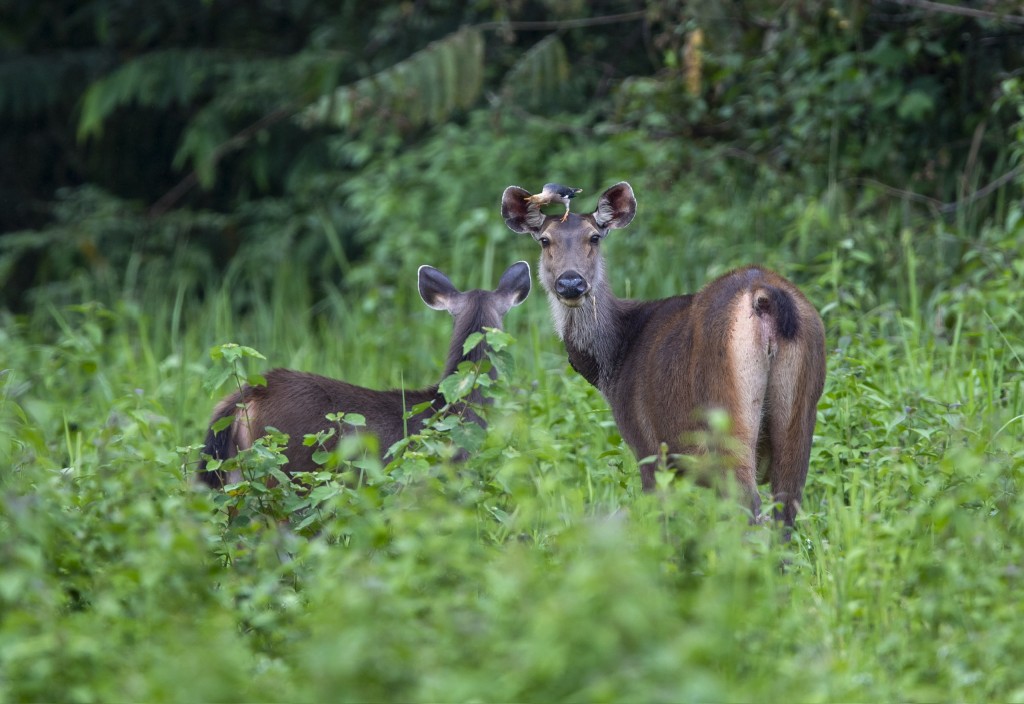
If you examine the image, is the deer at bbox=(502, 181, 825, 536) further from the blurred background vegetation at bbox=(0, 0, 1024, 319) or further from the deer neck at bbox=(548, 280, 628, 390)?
the blurred background vegetation at bbox=(0, 0, 1024, 319)

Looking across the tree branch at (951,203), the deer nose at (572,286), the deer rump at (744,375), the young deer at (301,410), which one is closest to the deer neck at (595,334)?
the deer nose at (572,286)

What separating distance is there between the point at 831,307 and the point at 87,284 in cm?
660

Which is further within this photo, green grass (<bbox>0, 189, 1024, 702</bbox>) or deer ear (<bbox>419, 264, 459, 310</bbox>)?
deer ear (<bbox>419, 264, 459, 310</bbox>)

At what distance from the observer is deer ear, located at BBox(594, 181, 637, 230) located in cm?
645

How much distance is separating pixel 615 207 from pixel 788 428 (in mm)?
1938

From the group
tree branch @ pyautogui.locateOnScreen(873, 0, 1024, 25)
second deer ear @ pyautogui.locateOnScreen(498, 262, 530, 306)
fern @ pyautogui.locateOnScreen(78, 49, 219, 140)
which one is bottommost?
fern @ pyautogui.locateOnScreen(78, 49, 219, 140)

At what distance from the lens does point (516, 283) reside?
676 centimetres

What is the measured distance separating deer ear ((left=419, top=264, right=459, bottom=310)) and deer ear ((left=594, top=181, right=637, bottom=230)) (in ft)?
2.74

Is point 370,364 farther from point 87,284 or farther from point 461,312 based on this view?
point 87,284

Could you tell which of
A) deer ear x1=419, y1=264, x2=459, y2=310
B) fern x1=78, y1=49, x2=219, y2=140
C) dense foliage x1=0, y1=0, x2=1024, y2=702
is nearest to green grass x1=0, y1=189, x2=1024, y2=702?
dense foliage x1=0, y1=0, x2=1024, y2=702

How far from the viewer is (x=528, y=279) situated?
675 cm

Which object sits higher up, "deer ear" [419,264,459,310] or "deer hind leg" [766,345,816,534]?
"deer hind leg" [766,345,816,534]

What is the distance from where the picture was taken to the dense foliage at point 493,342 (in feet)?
10.4

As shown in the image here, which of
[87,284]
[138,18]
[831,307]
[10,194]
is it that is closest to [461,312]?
[831,307]
